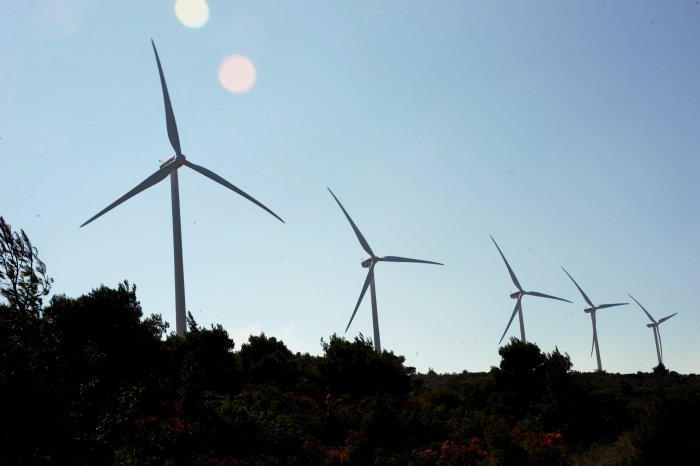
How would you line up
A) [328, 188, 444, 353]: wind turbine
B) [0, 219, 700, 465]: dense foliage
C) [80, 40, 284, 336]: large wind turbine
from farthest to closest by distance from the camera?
[328, 188, 444, 353]: wind turbine
[80, 40, 284, 336]: large wind turbine
[0, 219, 700, 465]: dense foliage

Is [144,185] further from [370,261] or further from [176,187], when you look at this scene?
[370,261]

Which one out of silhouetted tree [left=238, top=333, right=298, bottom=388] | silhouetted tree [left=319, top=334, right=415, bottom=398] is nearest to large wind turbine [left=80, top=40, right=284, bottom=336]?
silhouetted tree [left=238, top=333, right=298, bottom=388]

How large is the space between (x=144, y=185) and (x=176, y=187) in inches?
116

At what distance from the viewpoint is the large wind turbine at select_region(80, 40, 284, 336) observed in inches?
1901

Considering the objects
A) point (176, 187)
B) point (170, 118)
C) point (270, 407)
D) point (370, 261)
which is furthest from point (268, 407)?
point (370, 261)

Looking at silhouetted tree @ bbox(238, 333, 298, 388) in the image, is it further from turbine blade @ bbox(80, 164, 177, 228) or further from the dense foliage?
turbine blade @ bbox(80, 164, 177, 228)

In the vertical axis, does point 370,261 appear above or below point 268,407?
above

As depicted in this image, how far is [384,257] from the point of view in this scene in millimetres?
72938

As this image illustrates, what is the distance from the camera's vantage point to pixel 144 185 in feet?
174

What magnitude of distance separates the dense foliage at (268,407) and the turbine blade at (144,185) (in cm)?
915

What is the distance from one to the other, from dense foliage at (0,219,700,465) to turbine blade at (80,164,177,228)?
9.15 m

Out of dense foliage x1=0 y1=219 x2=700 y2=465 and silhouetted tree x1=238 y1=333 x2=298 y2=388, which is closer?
dense foliage x1=0 y1=219 x2=700 y2=465

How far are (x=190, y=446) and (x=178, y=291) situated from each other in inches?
831

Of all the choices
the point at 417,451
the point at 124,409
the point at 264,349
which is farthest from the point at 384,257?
the point at 124,409
